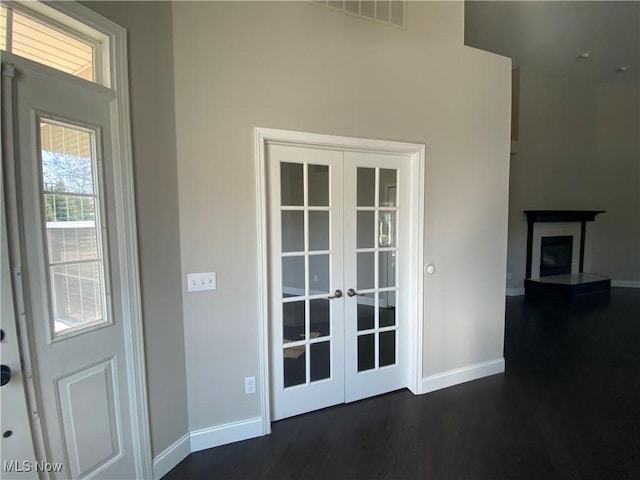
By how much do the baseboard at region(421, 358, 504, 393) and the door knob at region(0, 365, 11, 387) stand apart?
9.06 feet

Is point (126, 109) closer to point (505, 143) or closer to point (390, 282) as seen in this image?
point (390, 282)

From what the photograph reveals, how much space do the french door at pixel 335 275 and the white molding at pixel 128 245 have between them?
34.1 inches

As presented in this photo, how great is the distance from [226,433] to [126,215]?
1622mm

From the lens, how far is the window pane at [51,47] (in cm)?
132

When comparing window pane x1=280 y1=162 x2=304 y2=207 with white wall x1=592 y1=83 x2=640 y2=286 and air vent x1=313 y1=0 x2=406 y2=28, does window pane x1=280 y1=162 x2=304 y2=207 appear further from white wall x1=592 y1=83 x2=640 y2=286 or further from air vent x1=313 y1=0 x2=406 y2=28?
white wall x1=592 y1=83 x2=640 y2=286

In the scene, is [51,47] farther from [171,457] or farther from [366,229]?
[171,457]

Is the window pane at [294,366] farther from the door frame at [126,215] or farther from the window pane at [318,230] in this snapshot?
the door frame at [126,215]

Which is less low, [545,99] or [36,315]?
[545,99]

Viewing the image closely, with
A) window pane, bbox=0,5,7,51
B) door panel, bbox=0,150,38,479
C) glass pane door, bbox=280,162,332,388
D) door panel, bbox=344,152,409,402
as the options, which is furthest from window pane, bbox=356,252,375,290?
window pane, bbox=0,5,7,51

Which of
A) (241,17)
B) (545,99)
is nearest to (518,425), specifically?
(241,17)

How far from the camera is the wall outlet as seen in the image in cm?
222

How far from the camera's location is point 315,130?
2.26 metres

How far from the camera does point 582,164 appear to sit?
6828mm

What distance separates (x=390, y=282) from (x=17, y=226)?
2389 millimetres
